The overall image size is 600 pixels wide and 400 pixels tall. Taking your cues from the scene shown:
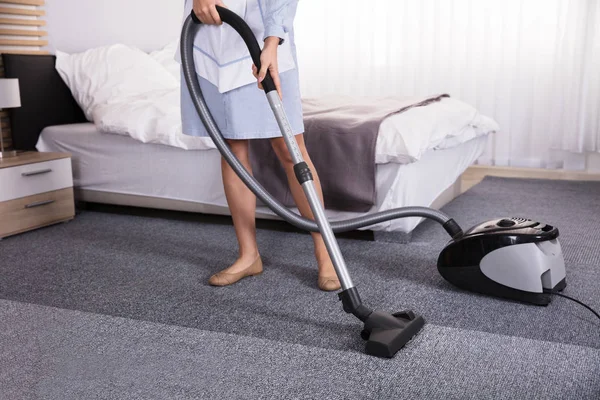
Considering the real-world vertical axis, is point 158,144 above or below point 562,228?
above

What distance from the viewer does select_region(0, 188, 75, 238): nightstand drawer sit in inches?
109

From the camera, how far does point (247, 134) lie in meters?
2.00

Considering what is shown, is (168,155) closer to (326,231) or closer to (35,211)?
(35,211)

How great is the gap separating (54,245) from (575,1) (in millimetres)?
3328

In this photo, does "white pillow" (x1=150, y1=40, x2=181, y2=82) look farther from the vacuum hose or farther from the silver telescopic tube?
the silver telescopic tube

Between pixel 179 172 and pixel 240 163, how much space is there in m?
1.13

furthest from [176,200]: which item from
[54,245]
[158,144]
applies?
[54,245]

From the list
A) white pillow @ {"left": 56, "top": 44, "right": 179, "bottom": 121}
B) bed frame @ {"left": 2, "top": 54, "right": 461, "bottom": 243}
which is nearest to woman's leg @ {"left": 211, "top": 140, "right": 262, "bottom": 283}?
bed frame @ {"left": 2, "top": 54, "right": 461, "bottom": 243}

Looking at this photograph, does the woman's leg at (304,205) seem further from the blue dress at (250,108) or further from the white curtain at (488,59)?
the white curtain at (488,59)

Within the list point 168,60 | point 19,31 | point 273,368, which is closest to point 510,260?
point 273,368

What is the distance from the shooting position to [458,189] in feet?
11.7

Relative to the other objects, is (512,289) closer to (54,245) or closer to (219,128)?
(219,128)

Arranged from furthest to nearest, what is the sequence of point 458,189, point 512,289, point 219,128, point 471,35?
point 471,35 → point 458,189 → point 219,128 → point 512,289

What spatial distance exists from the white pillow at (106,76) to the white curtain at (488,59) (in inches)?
64.4
